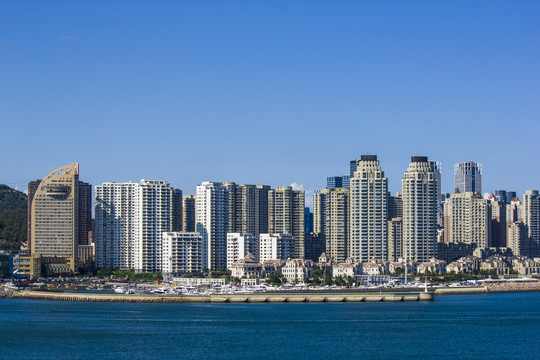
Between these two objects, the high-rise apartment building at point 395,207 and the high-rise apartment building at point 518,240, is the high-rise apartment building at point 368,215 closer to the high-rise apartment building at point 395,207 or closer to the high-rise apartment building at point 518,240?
the high-rise apartment building at point 395,207

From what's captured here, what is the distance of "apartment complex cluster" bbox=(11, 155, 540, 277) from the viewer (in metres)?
139

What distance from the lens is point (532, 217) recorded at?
17300 centimetres

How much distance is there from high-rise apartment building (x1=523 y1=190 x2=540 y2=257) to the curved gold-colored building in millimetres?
80357

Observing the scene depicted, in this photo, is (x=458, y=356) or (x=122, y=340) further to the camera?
(x=122, y=340)

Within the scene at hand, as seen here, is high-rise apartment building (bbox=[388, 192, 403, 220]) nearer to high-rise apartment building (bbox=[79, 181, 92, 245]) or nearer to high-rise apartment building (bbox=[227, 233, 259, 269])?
high-rise apartment building (bbox=[227, 233, 259, 269])

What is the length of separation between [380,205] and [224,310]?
187 feet

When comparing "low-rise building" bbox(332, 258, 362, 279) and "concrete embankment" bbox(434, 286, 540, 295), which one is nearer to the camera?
"concrete embankment" bbox(434, 286, 540, 295)

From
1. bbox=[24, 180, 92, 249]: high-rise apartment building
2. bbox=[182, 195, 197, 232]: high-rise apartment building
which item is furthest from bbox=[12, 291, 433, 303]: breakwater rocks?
bbox=[24, 180, 92, 249]: high-rise apartment building

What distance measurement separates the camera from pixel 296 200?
153 metres

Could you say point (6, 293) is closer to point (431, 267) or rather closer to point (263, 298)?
point (263, 298)

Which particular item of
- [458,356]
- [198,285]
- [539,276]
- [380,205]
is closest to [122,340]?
[458,356]

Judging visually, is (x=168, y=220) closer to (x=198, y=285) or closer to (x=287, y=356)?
(x=198, y=285)

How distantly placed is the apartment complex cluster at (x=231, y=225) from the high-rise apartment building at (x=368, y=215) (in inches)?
5.7

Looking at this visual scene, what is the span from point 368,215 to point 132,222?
35579 mm
